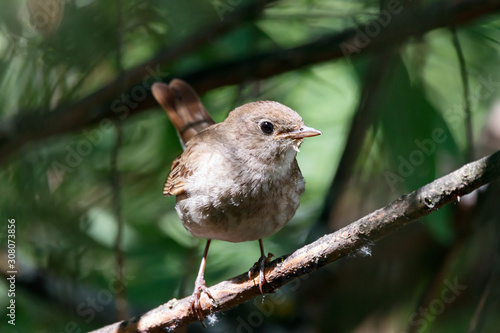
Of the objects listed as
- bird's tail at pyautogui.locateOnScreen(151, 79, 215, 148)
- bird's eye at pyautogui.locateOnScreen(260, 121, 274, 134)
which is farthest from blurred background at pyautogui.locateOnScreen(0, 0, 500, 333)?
bird's eye at pyautogui.locateOnScreen(260, 121, 274, 134)

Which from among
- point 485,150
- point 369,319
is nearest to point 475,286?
point 369,319

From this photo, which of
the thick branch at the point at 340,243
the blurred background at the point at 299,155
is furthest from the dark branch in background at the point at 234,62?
the thick branch at the point at 340,243

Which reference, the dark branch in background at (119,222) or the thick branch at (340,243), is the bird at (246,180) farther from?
the dark branch in background at (119,222)

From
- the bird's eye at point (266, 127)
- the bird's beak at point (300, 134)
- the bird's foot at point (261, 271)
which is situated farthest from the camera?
the bird's eye at point (266, 127)

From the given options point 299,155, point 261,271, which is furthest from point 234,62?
point 261,271

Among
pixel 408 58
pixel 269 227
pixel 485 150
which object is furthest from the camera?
pixel 485 150

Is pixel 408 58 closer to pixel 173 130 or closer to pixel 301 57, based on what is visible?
pixel 301 57

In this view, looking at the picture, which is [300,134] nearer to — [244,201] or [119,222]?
[244,201]
